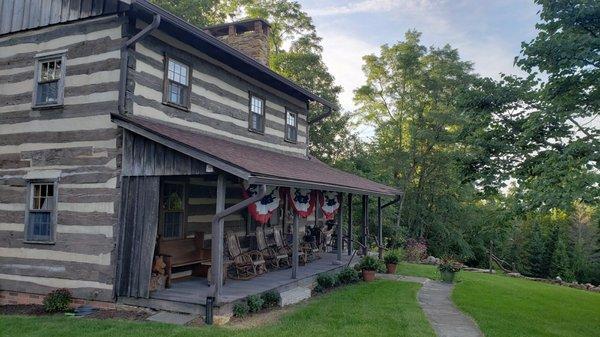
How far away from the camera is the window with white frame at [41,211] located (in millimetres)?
9234

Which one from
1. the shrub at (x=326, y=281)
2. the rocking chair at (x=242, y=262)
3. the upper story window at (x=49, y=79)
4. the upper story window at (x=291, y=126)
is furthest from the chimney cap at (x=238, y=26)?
the shrub at (x=326, y=281)

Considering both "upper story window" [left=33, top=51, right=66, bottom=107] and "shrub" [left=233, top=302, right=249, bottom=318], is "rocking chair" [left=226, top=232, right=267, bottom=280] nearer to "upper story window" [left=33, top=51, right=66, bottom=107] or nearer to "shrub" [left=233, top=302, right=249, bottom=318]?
"shrub" [left=233, top=302, right=249, bottom=318]

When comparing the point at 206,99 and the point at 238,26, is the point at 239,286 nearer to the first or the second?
the point at 206,99

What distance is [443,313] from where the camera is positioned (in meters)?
9.35

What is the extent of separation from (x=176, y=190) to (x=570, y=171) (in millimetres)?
8191

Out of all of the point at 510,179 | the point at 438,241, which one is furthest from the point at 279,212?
the point at 438,241

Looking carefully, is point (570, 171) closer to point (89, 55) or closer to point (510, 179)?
point (510, 179)

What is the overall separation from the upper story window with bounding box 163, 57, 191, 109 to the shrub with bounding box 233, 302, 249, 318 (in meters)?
4.70

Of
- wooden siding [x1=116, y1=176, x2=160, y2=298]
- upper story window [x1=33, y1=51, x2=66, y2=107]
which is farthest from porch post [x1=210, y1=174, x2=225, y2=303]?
upper story window [x1=33, y1=51, x2=66, y2=107]

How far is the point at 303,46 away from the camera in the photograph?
27734 millimetres

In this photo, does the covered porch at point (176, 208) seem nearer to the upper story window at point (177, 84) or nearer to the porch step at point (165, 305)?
the porch step at point (165, 305)

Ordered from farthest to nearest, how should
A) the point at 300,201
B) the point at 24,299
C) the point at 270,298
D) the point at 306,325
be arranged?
the point at 300,201 < the point at 24,299 < the point at 270,298 < the point at 306,325

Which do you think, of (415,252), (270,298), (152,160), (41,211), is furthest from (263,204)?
(415,252)

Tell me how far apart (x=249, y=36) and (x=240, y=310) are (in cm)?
1058
